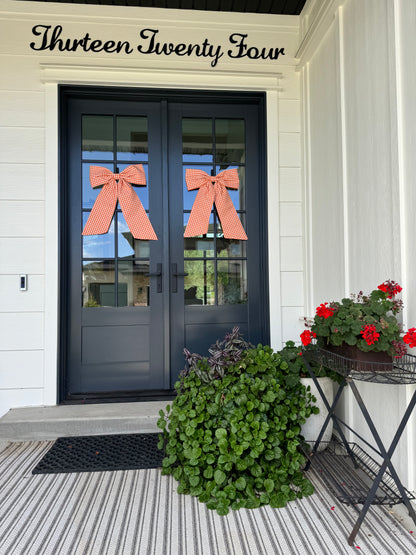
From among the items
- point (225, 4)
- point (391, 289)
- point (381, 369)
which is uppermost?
point (225, 4)

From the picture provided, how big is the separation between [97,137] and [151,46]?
775 mm

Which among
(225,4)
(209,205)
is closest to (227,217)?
(209,205)

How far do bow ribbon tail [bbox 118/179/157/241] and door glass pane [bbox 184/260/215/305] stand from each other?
373mm

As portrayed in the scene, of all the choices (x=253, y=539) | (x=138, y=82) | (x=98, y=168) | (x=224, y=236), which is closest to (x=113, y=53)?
(x=138, y=82)

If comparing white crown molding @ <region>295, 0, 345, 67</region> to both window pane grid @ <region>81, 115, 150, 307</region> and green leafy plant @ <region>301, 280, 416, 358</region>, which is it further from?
green leafy plant @ <region>301, 280, 416, 358</region>

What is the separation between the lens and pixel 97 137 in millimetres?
2771

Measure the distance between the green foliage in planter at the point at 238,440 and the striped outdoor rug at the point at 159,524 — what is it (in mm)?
69

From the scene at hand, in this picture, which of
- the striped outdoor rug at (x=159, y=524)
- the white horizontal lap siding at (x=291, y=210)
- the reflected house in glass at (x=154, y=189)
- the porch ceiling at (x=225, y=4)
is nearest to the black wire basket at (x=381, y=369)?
the striped outdoor rug at (x=159, y=524)

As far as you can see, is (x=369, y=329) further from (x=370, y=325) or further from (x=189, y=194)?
(x=189, y=194)

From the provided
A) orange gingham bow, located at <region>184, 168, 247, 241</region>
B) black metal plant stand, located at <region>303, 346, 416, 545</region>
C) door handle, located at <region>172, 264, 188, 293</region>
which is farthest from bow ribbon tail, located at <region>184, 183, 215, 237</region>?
black metal plant stand, located at <region>303, 346, 416, 545</region>

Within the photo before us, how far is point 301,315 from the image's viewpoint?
2729mm

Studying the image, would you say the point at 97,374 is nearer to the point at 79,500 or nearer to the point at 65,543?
the point at 79,500

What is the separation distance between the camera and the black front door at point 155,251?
2.71 metres

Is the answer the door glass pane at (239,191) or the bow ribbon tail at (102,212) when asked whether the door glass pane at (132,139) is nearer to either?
the bow ribbon tail at (102,212)
